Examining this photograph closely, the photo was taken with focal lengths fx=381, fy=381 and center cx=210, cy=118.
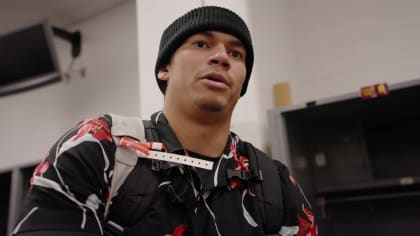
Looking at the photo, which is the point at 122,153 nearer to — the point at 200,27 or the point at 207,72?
the point at 207,72

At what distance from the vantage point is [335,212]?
185 centimetres

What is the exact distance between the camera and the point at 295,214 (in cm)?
103

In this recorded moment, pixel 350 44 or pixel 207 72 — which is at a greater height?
pixel 350 44

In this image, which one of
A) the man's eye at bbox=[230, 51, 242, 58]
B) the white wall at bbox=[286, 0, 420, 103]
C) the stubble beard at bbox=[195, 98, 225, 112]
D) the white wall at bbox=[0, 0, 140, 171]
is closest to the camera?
the stubble beard at bbox=[195, 98, 225, 112]

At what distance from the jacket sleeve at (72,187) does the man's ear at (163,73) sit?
0.34 meters

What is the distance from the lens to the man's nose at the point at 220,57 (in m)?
1.02

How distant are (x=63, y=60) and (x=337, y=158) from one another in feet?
7.68

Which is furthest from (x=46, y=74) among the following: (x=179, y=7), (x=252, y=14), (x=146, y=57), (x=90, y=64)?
(x=252, y=14)

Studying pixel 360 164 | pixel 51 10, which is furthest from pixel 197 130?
pixel 51 10

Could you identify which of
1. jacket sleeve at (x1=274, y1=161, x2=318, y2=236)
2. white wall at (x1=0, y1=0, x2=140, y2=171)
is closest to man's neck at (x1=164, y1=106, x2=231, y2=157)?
jacket sleeve at (x1=274, y1=161, x2=318, y2=236)

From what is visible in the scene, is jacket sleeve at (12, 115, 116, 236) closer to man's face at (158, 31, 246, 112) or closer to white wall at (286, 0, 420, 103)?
man's face at (158, 31, 246, 112)

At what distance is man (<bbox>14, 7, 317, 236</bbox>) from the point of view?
0.75 meters

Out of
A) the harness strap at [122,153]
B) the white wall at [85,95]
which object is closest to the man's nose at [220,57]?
the harness strap at [122,153]

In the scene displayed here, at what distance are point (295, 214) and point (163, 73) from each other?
56cm
